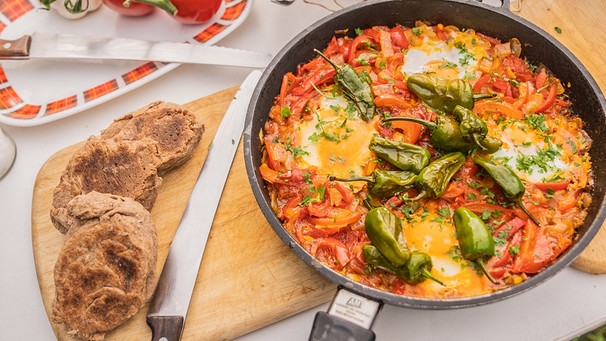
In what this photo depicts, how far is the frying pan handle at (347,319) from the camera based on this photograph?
325cm

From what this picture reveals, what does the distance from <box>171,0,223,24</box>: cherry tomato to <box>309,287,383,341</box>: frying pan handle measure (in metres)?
3.03

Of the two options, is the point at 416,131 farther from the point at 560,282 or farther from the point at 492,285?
the point at 560,282

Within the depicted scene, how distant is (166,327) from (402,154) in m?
1.92

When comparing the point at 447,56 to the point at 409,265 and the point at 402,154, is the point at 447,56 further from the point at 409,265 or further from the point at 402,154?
the point at 409,265

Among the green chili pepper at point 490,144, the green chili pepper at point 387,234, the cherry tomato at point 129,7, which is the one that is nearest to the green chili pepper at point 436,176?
the green chili pepper at point 490,144

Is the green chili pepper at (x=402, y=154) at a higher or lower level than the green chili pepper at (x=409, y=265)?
higher

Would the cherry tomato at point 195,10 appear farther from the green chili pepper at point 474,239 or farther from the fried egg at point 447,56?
the green chili pepper at point 474,239

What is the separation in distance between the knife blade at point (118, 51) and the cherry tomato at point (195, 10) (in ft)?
1.14

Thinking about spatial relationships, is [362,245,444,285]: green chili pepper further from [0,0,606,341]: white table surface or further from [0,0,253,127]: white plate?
[0,0,253,127]: white plate

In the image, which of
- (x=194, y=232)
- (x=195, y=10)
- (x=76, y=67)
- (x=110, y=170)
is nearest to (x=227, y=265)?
(x=194, y=232)

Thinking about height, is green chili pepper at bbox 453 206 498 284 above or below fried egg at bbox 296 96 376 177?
above

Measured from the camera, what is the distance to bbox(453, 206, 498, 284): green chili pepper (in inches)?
142

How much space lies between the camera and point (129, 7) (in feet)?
17.8

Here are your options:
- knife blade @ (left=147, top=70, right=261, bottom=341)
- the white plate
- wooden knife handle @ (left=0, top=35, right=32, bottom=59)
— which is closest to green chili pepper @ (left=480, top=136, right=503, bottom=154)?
knife blade @ (left=147, top=70, right=261, bottom=341)
